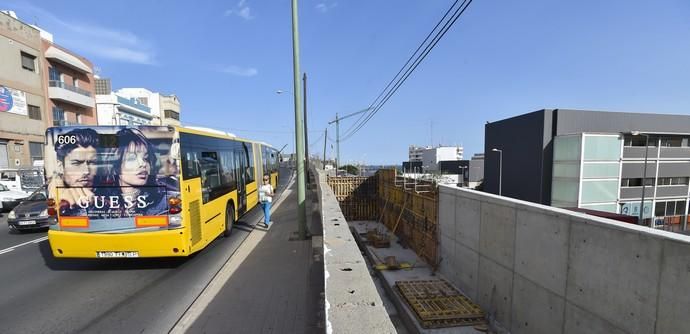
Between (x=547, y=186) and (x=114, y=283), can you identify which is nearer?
(x=114, y=283)

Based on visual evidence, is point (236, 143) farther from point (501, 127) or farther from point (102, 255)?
point (501, 127)

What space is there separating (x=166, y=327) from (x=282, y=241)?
396cm

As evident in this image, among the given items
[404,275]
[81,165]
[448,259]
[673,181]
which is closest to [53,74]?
[81,165]

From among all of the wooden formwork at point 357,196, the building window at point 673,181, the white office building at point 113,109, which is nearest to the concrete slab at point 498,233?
the wooden formwork at point 357,196

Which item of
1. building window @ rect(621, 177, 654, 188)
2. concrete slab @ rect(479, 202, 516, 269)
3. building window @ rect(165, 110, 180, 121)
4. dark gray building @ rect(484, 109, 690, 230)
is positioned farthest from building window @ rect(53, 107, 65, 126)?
building window @ rect(621, 177, 654, 188)

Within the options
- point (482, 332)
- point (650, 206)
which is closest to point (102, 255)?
point (482, 332)

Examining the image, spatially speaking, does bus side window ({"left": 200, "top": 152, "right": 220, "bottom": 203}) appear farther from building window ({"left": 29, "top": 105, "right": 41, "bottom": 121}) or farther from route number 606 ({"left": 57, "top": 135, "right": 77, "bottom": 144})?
building window ({"left": 29, "top": 105, "right": 41, "bottom": 121})

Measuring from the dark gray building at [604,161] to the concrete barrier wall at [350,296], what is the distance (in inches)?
1492

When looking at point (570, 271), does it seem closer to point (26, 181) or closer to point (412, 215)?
point (412, 215)

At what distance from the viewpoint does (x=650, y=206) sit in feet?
115

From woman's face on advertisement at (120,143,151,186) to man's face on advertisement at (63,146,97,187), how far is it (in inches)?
21.8

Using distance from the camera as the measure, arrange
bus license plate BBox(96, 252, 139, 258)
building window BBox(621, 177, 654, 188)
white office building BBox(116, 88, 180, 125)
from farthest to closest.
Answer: white office building BBox(116, 88, 180, 125) → building window BBox(621, 177, 654, 188) → bus license plate BBox(96, 252, 139, 258)

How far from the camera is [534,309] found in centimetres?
443

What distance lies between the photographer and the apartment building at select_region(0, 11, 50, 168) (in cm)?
2381
